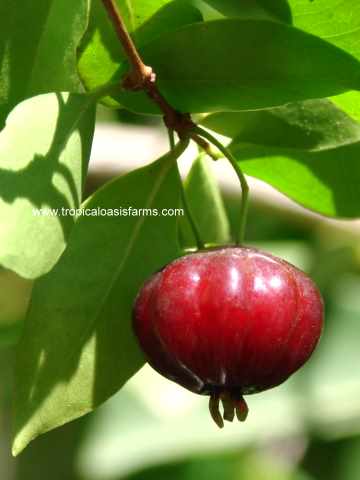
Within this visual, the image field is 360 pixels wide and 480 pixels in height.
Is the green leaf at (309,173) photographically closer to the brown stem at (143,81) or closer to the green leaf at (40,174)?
the brown stem at (143,81)

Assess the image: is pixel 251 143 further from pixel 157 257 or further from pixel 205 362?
pixel 205 362

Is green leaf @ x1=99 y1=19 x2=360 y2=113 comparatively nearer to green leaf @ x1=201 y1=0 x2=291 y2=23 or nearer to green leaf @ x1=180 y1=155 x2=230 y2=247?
green leaf @ x1=201 y1=0 x2=291 y2=23

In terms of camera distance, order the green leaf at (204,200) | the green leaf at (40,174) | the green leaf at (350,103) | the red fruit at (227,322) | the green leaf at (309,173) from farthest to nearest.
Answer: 1. the green leaf at (204,200)
2. the green leaf at (309,173)
3. the green leaf at (350,103)
4. the red fruit at (227,322)
5. the green leaf at (40,174)

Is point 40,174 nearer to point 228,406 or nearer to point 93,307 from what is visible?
point 93,307

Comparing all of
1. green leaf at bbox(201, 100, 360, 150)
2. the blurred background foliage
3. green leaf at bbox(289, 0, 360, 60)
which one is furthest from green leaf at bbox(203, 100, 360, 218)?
the blurred background foliage

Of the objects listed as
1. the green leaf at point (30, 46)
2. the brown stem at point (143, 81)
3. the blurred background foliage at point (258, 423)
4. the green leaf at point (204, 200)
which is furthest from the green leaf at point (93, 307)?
the blurred background foliage at point (258, 423)

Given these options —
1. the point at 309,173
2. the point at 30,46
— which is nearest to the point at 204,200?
the point at 309,173

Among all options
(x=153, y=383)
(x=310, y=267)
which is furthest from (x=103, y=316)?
(x=153, y=383)

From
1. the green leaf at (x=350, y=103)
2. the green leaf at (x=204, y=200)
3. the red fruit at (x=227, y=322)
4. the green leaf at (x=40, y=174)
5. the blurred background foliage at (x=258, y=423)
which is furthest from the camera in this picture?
the blurred background foliage at (x=258, y=423)
